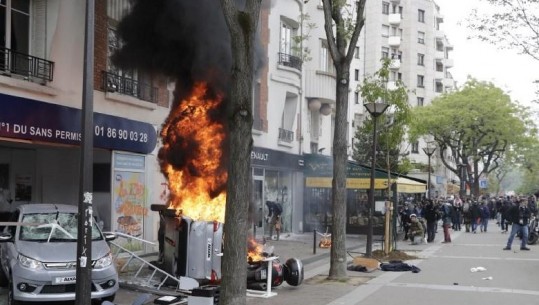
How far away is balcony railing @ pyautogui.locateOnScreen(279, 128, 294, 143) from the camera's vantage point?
72.4ft

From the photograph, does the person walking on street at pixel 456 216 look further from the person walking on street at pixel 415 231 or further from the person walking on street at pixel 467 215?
the person walking on street at pixel 415 231

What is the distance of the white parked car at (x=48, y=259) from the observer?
308 inches

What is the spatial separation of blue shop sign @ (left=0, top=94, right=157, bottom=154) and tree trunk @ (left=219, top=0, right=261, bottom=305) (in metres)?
4.71

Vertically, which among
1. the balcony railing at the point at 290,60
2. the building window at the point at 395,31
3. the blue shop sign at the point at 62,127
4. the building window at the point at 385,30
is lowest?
the blue shop sign at the point at 62,127

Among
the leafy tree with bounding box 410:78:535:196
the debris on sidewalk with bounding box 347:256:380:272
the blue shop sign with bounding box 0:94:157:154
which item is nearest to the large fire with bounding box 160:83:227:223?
the blue shop sign with bounding box 0:94:157:154

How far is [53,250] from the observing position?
8.37 meters

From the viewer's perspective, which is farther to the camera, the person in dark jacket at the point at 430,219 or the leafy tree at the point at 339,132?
the person in dark jacket at the point at 430,219

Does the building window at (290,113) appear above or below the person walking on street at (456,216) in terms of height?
above

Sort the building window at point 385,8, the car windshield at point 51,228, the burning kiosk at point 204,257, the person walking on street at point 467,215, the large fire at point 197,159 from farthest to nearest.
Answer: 1. the building window at point 385,8
2. the person walking on street at point 467,215
3. the large fire at point 197,159
4. the burning kiosk at point 204,257
5. the car windshield at point 51,228

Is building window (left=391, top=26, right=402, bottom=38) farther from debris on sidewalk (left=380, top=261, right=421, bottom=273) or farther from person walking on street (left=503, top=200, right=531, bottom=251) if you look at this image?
debris on sidewalk (left=380, top=261, right=421, bottom=273)

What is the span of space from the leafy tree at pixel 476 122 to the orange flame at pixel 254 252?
30811 mm

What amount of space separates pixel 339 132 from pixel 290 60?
1032 cm

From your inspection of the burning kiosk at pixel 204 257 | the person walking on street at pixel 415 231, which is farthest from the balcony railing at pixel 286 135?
the burning kiosk at pixel 204 257

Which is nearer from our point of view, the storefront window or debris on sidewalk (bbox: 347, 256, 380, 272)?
debris on sidewalk (bbox: 347, 256, 380, 272)
